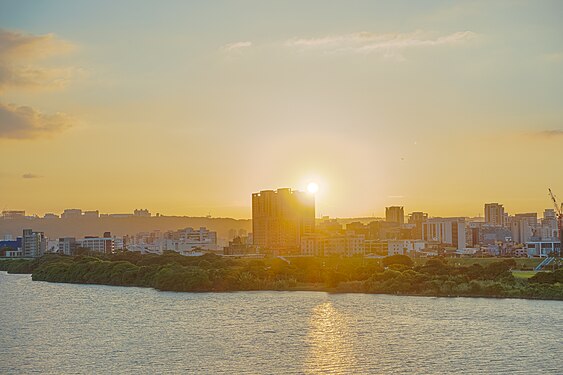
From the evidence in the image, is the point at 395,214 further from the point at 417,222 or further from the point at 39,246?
the point at 39,246

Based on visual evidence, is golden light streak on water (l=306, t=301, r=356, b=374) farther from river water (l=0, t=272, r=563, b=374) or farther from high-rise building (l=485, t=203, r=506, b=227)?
high-rise building (l=485, t=203, r=506, b=227)

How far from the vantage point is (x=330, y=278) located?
28.3m

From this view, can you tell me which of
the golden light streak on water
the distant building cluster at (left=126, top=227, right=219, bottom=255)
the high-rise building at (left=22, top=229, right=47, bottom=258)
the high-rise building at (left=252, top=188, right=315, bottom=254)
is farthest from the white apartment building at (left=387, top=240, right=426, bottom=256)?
the golden light streak on water

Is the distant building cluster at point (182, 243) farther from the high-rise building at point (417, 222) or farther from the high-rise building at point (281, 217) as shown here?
the high-rise building at point (417, 222)

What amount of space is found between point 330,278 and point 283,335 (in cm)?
1194

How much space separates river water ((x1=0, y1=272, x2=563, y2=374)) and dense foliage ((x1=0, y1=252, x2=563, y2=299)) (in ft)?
4.13

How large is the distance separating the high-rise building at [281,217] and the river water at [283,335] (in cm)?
4516

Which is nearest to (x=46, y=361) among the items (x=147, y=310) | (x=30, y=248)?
(x=147, y=310)

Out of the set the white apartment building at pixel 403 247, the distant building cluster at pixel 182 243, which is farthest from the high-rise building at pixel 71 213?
the white apartment building at pixel 403 247

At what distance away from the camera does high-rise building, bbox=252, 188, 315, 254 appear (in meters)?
70.4

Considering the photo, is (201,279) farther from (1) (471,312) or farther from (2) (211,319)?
(1) (471,312)

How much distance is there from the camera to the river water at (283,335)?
13.5 meters

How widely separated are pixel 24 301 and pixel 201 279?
22.8 feet

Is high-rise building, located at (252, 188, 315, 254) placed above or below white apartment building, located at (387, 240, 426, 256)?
above
